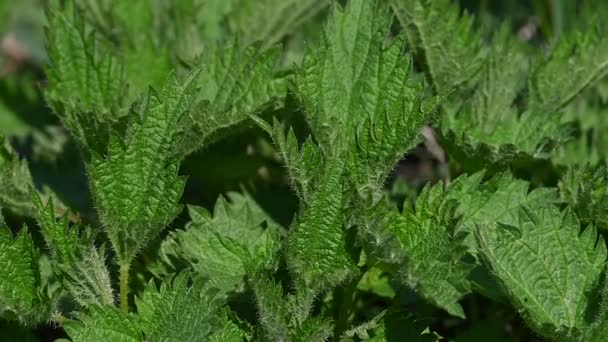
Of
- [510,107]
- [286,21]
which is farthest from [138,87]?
[510,107]

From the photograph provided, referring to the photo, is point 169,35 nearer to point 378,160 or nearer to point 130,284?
point 130,284

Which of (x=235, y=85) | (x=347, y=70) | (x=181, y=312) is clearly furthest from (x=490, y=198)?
(x=181, y=312)

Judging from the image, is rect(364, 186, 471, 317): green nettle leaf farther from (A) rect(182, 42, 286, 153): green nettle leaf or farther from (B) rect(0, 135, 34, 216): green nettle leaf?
(B) rect(0, 135, 34, 216): green nettle leaf

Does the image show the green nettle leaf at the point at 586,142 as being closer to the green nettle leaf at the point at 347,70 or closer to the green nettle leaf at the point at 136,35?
the green nettle leaf at the point at 347,70

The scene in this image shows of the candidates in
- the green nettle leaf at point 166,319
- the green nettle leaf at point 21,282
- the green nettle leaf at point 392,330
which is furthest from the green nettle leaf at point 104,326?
the green nettle leaf at point 392,330

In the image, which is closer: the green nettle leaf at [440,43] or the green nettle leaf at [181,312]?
the green nettle leaf at [181,312]
